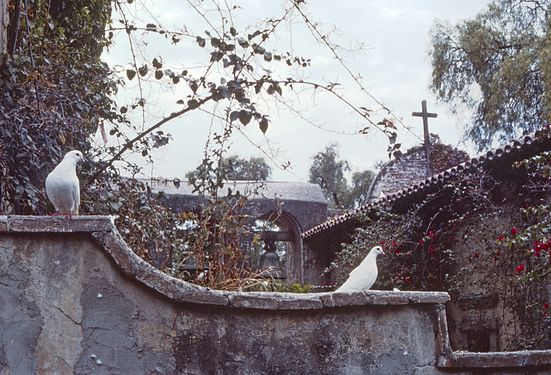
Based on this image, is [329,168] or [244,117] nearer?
[244,117]

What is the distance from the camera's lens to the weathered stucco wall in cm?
325

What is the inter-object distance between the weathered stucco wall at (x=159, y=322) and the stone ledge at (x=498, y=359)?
12 millimetres

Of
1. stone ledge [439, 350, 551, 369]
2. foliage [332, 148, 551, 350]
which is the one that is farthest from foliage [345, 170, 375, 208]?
stone ledge [439, 350, 551, 369]

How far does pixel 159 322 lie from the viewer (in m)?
3.46

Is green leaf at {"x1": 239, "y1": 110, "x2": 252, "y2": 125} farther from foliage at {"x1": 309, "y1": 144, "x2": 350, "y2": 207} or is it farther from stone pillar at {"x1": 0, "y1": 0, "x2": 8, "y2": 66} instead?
foliage at {"x1": 309, "y1": 144, "x2": 350, "y2": 207}

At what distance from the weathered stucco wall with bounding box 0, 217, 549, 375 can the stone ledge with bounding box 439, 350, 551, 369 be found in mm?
12

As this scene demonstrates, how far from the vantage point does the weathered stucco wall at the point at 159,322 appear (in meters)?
3.25

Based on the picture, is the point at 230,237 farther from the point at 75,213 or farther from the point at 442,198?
the point at 442,198

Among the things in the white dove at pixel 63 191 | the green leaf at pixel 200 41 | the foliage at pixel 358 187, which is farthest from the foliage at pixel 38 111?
the foliage at pixel 358 187

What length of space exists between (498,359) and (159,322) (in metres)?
1.82

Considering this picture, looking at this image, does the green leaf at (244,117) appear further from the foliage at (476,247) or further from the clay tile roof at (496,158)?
the foliage at (476,247)

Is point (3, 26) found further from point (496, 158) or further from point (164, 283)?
point (496, 158)

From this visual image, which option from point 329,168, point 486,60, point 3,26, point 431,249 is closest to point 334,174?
point 329,168

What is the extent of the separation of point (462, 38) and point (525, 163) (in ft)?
50.0
